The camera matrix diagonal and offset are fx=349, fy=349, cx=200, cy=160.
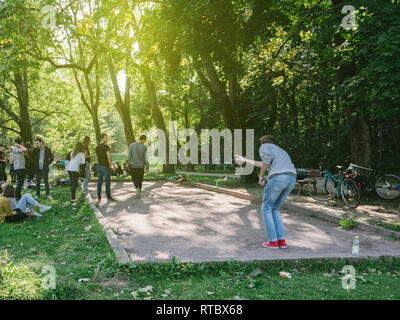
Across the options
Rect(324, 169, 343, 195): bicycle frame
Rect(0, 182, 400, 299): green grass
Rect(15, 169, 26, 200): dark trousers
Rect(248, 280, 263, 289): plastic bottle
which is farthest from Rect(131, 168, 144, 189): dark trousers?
Rect(248, 280, 263, 289): plastic bottle

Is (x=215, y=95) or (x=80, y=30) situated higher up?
(x=80, y=30)

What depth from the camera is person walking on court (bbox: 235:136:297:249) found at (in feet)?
19.1

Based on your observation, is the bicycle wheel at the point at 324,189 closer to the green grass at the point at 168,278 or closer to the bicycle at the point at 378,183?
the bicycle at the point at 378,183

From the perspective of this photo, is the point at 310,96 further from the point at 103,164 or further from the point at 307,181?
the point at 103,164

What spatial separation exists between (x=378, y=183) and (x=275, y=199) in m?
6.67

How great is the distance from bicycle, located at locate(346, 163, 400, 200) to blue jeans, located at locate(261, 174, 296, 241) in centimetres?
545

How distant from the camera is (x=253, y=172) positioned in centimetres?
1588

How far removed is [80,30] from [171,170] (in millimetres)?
14237

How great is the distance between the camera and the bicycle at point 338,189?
32.3 feet

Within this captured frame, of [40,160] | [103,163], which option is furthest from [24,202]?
[40,160]

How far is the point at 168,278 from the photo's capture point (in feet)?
15.0

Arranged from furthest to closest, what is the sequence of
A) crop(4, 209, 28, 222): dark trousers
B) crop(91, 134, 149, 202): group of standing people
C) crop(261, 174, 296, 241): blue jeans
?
crop(91, 134, 149, 202): group of standing people → crop(4, 209, 28, 222): dark trousers → crop(261, 174, 296, 241): blue jeans

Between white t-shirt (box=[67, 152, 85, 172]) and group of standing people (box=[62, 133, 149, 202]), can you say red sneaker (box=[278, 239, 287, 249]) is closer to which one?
group of standing people (box=[62, 133, 149, 202])
